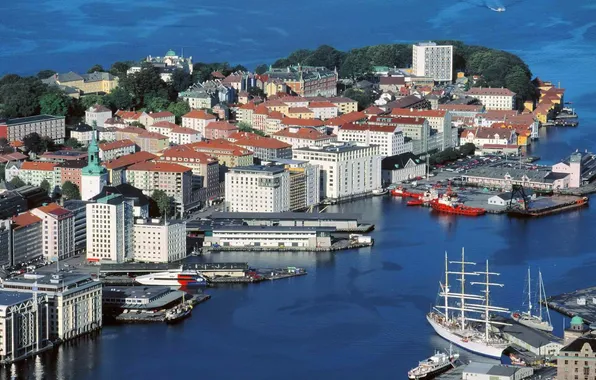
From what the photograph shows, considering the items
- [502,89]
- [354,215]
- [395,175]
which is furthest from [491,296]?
[502,89]

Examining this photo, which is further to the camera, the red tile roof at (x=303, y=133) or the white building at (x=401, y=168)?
the red tile roof at (x=303, y=133)

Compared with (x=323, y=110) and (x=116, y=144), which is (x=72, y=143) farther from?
(x=323, y=110)

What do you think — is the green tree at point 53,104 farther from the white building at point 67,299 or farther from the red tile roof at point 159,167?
the white building at point 67,299

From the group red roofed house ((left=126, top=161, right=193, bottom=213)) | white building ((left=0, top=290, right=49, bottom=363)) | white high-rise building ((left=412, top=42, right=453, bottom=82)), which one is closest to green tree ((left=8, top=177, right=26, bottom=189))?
red roofed house ((left=126, top=161, right=193, bottom=213))

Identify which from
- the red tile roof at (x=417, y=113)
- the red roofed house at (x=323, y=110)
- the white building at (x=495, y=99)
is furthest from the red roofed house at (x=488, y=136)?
the white building at (x=495, y=99)

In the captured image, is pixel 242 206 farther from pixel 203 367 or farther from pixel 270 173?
pixel 203 367

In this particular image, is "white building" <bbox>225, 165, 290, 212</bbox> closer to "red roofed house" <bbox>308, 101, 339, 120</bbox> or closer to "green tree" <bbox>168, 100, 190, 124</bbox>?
"green tree" <bbox>168, 100, 190, 124</bbox>

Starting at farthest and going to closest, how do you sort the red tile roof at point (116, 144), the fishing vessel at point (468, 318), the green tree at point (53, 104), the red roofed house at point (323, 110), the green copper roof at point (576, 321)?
the red roofed house at point (323, 110)
the green tree at point (53, 104)
the red tile roof at point (116, 144)
the fishing vessel at point (468, 318)
the green copper roof at point (576, 321)
